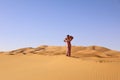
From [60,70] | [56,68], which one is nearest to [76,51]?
[56,68]

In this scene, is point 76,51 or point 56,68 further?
point 76,51

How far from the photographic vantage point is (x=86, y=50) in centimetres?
2433

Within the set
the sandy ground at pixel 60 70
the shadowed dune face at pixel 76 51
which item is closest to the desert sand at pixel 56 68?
the sandy ground at pixel 60 70

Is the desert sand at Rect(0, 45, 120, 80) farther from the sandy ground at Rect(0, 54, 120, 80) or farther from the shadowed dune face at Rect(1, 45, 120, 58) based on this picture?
the shadowed dune face at Rect(1, 45, 120, 58)

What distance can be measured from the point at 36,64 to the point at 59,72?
3553 millimetres

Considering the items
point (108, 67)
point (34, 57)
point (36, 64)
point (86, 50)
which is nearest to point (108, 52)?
point (86, 50)

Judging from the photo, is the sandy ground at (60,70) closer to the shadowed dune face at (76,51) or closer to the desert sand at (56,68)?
the desert sand at (56,68)

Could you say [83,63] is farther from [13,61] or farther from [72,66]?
[13,61]

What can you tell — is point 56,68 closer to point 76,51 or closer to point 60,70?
point 60,70

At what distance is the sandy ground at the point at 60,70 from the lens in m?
12.8

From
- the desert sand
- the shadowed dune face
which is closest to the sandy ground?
the desert sand

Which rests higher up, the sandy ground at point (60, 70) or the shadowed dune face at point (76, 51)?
the shadowed dune face at point (76, 51)

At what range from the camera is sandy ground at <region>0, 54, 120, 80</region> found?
506 inches

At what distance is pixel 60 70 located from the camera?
14438 millimetres
